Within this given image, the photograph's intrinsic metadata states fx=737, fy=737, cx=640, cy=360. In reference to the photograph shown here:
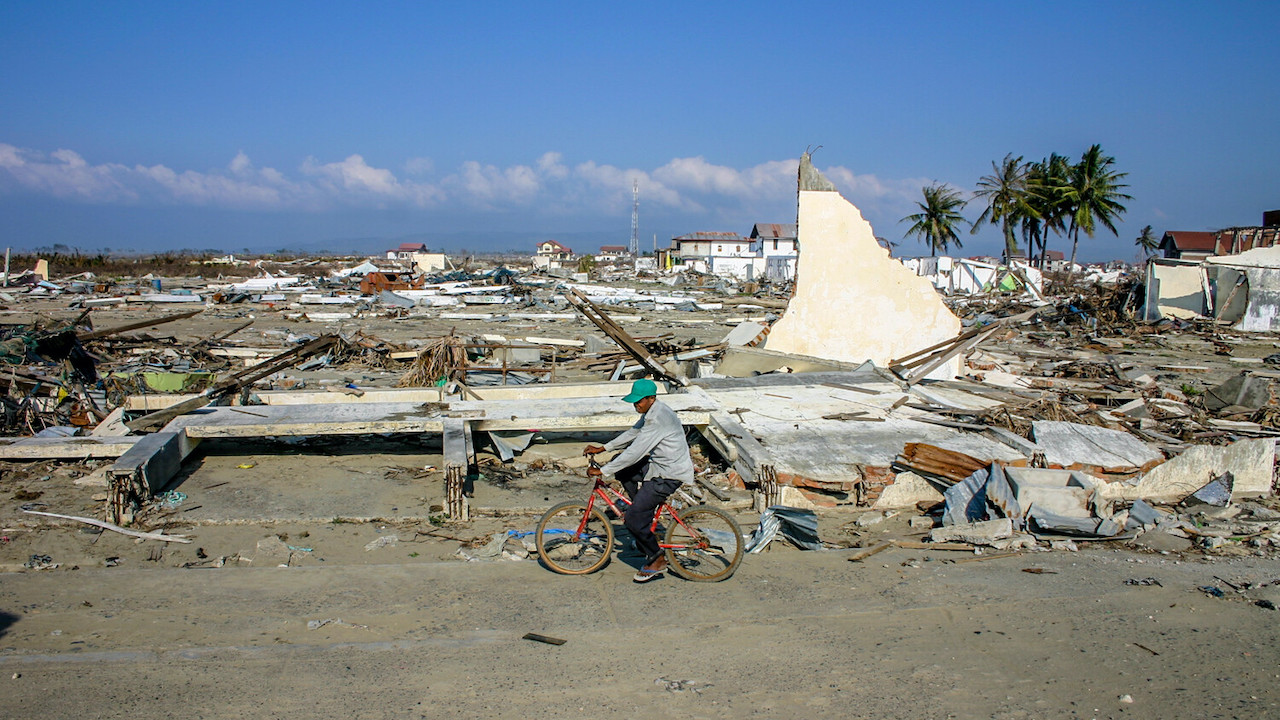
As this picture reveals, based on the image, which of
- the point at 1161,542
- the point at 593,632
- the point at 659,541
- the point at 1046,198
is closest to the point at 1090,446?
the point at 1161,542

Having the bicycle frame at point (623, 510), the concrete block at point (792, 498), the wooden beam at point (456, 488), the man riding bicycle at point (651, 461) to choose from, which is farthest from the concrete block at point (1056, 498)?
the wooden beam at point (456, 488)

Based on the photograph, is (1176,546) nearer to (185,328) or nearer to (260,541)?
(260,541)

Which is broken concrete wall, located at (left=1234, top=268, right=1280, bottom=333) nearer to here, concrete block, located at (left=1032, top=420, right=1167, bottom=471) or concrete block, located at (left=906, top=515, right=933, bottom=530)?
concrete block, located at (left=1032, top=420, right=1167, bottom=471)

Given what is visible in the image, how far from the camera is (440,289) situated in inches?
1391

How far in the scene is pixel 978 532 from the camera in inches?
231

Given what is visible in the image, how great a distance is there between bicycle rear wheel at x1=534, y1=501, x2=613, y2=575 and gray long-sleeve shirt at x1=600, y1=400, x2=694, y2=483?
452mm

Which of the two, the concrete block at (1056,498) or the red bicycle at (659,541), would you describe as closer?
the red bicycle at (659,541)

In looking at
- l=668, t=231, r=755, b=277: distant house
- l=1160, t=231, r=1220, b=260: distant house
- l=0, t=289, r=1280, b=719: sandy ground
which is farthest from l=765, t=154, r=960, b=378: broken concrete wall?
l=1160, t=231, r=1220, b=260: distant house

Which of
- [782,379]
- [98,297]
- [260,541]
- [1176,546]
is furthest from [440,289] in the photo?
[1176,546]

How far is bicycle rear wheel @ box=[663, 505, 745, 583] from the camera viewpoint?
4980 millimetres

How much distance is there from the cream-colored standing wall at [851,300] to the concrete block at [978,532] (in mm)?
6000

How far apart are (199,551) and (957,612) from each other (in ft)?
17.9

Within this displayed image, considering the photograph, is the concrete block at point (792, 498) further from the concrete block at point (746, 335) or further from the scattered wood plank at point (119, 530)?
the concrete block at point (746, 335)

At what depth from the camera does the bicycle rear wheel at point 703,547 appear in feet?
16.3
